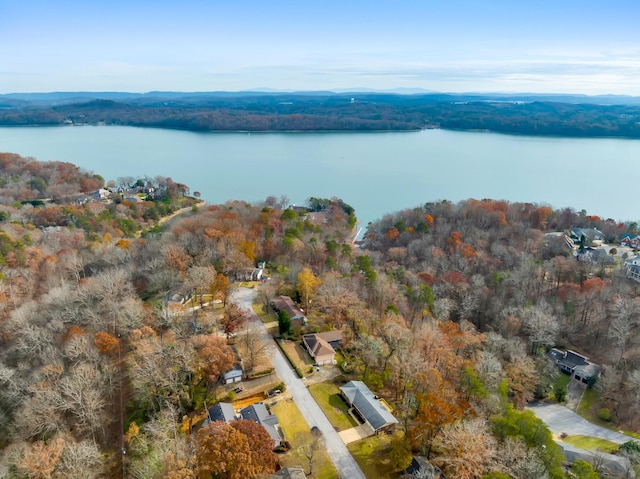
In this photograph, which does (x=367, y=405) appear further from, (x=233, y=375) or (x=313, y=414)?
(x=233, y=375)

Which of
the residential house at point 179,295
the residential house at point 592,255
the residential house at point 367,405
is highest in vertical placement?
the residential house at point 179,295

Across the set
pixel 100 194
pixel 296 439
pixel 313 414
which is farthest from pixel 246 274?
pixel 100 194

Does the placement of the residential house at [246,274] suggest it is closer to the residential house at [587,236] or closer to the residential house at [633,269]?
the residential house at [633,269]

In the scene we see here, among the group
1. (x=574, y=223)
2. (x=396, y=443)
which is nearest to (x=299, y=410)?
(x=396, y=443)

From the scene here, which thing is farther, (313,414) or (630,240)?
(630,240)

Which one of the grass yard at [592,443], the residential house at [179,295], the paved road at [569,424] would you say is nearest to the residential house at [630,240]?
the paved road at [569,424]

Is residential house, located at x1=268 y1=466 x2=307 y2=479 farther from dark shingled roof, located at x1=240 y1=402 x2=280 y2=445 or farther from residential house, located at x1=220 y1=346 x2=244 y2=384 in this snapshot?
residential house, located at x1=220 y1=346 x2=244 y2=384
